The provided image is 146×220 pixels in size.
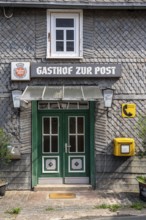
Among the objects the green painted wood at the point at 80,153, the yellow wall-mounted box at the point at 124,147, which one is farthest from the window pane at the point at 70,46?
the yellow wall-mounted box at the point at 124,147

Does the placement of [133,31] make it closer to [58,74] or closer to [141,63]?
[141,63]

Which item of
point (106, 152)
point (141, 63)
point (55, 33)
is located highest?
point (55, 33)

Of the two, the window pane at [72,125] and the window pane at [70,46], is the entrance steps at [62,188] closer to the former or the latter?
the window pane at [72,125]

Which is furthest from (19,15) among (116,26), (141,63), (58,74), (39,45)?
(141,63)

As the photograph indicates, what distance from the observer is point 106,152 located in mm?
11898

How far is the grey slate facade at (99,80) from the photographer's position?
467 inches

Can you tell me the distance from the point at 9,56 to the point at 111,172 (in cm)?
496

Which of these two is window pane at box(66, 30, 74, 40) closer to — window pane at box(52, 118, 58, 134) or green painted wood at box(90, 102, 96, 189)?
green painted wood at box(90, 102, 96, 189)

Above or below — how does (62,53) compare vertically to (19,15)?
below

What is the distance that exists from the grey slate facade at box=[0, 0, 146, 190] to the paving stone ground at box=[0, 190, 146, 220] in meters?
0.70

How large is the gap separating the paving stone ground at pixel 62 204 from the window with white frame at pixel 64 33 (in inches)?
174

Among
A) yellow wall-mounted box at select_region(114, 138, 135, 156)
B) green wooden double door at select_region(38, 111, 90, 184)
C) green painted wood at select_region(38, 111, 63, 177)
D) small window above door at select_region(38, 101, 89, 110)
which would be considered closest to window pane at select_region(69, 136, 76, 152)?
green wooden double door at select_region(38, 111, 90, 184)

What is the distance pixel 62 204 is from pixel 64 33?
5.44 metres

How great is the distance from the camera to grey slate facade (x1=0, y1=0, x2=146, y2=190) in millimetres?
11867
